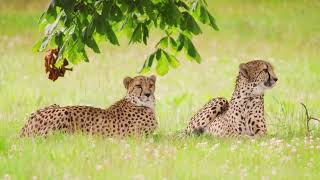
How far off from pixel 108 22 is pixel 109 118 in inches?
62.4

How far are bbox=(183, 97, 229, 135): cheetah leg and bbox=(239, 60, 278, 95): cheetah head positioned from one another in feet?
2.78

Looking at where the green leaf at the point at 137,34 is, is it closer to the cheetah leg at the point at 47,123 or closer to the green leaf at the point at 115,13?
the green leaf at the point at 115,13

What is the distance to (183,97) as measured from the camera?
16.2 metres

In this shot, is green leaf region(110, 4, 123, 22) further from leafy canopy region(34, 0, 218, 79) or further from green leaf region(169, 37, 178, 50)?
green leaf region(169, 37, 178, 50)

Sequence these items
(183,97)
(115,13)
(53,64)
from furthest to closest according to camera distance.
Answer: (183,97)
(53,64)
(115,13)

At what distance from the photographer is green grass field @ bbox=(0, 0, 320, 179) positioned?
1012cm

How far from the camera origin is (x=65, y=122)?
1220 centimetres

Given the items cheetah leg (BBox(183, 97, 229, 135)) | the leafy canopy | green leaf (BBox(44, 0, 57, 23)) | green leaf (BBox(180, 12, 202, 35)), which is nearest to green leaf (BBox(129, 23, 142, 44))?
the leafy canopy

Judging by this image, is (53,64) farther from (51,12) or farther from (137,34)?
(51,12)

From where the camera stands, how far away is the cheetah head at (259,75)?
40.9ft

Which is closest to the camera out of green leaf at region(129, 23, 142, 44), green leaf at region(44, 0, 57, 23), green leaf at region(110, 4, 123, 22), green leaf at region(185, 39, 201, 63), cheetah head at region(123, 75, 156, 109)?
green leaf at region(44, 0, 57, 23)

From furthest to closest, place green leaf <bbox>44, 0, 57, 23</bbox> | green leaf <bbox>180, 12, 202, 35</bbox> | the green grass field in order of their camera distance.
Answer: green leaf <bbox>180, 12, 202, 35</bbox>
green leaf <bbox>44, 0, 57, 23</bbox>
the green grass field

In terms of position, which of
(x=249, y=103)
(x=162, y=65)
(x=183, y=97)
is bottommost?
(x=249, y=103)

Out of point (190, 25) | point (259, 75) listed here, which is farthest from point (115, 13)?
point (259, 75)
